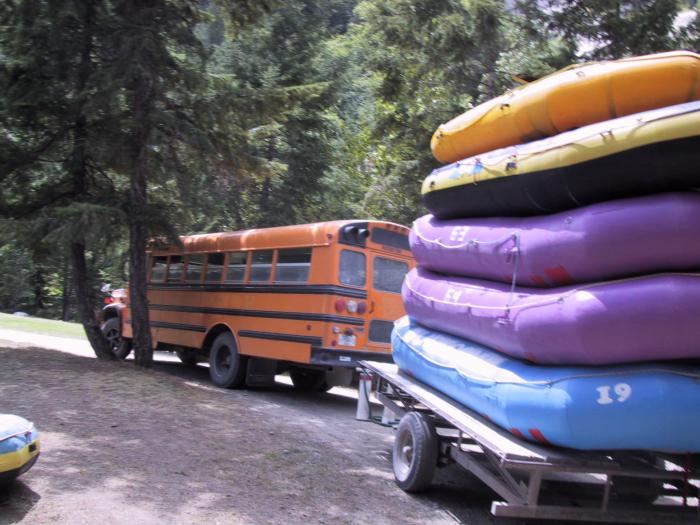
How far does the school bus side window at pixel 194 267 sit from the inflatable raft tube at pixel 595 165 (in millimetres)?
7428

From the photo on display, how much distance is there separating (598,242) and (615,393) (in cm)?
88

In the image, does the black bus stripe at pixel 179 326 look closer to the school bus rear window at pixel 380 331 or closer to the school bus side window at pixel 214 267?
the school bus side window at pixel 214 267

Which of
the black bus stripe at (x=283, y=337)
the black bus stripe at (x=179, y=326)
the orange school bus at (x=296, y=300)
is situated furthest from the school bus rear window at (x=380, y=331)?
the black bus stripe at (x=179, y=326)

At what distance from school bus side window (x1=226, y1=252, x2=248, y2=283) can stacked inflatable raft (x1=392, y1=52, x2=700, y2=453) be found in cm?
608

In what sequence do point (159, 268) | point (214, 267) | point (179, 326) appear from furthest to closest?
point (159, 268) < point (179, 326) < point (214, 267)

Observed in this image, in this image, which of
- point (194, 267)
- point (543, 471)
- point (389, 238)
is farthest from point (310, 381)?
point (543, 471)

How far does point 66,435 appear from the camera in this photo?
6348mm

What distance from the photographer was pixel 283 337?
980 centimetres

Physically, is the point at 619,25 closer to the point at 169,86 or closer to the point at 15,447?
the point at 169,86

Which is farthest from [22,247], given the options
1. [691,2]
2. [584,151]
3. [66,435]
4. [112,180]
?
[691,2]

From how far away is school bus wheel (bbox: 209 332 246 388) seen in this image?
10.6 meters

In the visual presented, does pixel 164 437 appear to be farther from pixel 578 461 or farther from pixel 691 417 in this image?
pixel 691 417

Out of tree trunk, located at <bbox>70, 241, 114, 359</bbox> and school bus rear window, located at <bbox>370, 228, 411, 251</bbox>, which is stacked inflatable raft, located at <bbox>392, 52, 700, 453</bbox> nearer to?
school bus rear window, located at <bbox>370, 228, 411, 251</bbox>

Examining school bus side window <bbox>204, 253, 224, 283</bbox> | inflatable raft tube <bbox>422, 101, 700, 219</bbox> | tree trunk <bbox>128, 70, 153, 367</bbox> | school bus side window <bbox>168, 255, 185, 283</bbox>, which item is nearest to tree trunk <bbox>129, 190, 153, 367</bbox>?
tree trunk <bbox>128, 70, 153, 367</bbox>
